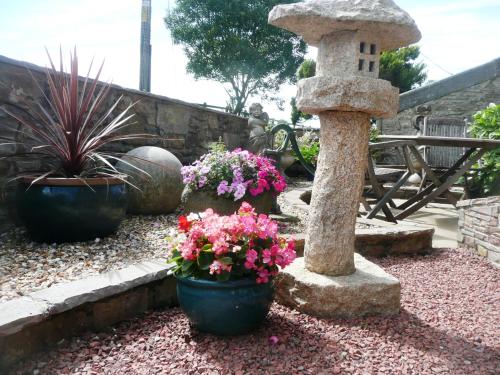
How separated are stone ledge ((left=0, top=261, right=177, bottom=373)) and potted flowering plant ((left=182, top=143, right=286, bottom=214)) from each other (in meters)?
1.04

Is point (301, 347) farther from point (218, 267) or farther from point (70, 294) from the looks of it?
point (70, 294)

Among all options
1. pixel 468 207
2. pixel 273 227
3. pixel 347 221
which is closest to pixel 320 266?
pixel 347 221

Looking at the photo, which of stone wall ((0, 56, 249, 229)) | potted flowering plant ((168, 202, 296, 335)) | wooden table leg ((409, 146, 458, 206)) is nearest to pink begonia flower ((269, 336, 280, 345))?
potted flowering plant ((168, 202, 296, 335))

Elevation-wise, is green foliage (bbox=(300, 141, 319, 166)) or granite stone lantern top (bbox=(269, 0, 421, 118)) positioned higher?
granite stone lantern top (bbox=(269, 0, 421, 118))

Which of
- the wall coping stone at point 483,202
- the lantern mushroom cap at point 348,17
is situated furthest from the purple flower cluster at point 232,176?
the wall coping stone at point 483,202

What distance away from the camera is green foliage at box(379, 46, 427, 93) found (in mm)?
18453

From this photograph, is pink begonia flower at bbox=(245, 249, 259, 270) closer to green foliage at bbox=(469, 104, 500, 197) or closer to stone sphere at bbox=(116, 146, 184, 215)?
stone sphere at bbox=(116, 146, 184, 215)

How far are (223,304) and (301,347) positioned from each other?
16.7 inches

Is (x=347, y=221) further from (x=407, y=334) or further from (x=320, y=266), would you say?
(x=407, y=334)

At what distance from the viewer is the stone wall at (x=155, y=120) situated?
299 centimetres

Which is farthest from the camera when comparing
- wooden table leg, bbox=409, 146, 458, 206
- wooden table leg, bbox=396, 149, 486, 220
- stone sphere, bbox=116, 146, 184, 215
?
wooden table leg, bbox=409, 146, 458, 206

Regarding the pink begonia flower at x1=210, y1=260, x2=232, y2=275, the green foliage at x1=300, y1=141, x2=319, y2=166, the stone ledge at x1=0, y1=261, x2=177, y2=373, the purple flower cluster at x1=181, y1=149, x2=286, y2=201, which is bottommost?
the stone ledge at x1=0, y1=261, x2=177, y2=373

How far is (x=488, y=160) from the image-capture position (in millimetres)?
5152

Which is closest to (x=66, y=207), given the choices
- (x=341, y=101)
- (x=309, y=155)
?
(x=341, y=101)
